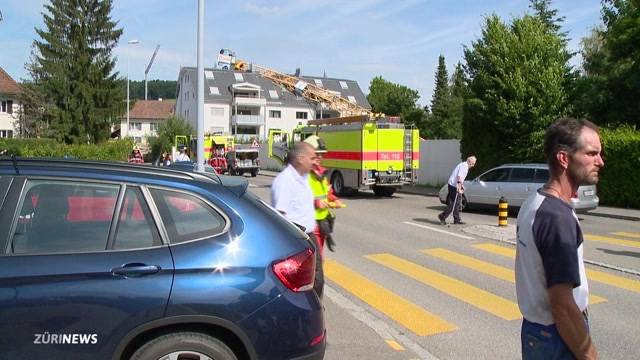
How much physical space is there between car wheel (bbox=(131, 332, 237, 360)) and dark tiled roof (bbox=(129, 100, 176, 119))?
314 feet

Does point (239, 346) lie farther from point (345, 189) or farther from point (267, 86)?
point (267, 86)

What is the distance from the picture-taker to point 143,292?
3.25 meters

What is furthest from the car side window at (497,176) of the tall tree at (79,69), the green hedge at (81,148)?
the tall tree at (79,69)

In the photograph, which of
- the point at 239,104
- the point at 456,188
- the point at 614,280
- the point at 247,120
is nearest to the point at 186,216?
the point at 614,280

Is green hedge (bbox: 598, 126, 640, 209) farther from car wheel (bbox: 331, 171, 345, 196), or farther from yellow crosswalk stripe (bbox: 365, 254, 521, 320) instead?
yellow crosswalk stripe (bbox: 365, 254, 521, 320)

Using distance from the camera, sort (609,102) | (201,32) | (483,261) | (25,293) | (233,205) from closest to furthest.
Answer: (25,293) < (233,205) < (483,261) < (201,32) < (609,102)

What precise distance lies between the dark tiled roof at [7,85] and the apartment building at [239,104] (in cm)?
2213

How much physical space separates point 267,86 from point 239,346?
8501 cm

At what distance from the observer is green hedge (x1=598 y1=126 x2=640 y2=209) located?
18344mm

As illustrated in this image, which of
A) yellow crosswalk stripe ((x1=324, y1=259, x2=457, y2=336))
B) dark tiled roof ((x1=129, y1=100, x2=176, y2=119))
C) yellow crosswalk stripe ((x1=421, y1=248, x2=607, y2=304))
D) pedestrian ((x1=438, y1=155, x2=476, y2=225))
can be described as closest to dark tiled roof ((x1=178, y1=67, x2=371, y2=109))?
dark tiled roof ((x1=129, y1=100, x2=176, y2=119))

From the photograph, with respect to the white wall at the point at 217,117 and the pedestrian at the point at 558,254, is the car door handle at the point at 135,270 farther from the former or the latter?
the white wall at the point at 217,117

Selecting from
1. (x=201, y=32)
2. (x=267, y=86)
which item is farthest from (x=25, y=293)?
(x=267, y=86)

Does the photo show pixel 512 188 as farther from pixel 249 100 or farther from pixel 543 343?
pixel 249 100

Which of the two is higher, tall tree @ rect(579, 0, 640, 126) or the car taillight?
tall tree @ rect(579, 0, 640, 126)
